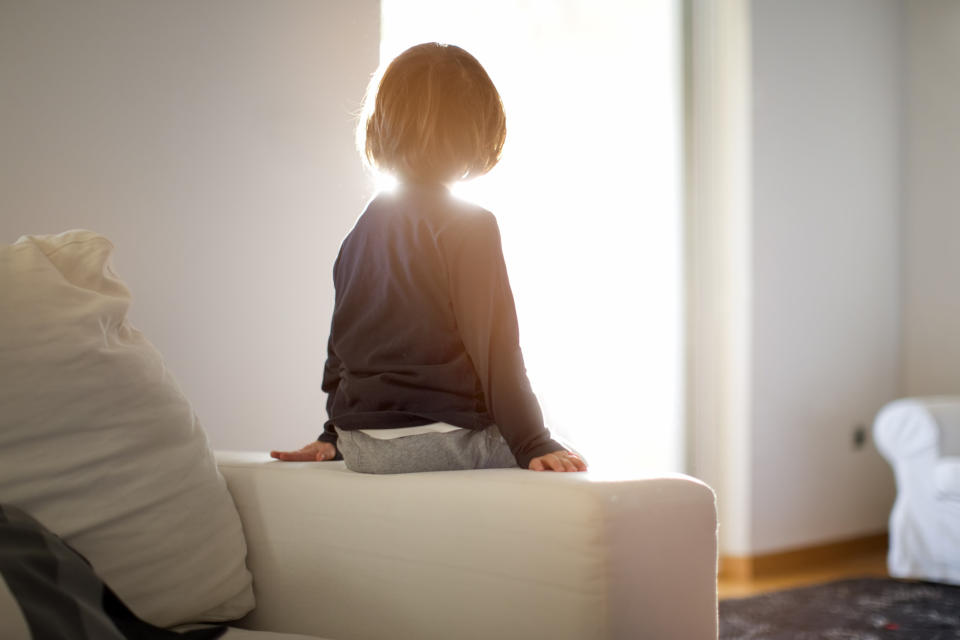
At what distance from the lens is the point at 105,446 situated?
1.02m

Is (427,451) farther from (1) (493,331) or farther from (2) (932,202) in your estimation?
(2) (932,202)

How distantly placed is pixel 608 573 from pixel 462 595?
186 mm

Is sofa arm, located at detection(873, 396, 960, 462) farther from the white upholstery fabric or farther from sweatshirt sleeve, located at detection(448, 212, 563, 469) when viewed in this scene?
sweatshirt sleeve, located at detection(448, 212, 563, 469)

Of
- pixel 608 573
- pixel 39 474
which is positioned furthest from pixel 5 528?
pixel 608 573

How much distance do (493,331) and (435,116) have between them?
34 cm

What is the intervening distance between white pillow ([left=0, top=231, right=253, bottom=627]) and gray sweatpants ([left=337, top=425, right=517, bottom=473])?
20cm

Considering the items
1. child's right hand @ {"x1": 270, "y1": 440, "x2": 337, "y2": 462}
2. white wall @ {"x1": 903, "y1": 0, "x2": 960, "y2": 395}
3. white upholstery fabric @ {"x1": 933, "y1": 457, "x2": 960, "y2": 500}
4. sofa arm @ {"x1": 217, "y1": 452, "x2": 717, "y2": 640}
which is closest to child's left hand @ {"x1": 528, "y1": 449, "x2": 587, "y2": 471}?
sofa arm @ {"x1": 217, "y1": 452, "x2": 717, "y2": 640}

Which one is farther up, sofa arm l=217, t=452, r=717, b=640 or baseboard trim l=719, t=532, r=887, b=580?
sofa arm l=217, t=452, r=717, b=640

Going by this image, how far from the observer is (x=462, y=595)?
3.24 feet

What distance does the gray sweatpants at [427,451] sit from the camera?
4.05 ft

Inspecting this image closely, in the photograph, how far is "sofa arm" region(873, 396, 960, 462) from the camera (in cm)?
298

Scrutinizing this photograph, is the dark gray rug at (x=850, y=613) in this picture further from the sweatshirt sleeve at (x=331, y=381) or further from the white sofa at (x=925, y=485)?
the sweatshirt sleeve at (x=331, y=381)

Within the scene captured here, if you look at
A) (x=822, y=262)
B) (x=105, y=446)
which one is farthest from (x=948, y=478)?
(x=105, y=446)

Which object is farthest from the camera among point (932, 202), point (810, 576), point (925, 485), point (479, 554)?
point (932, 202)
